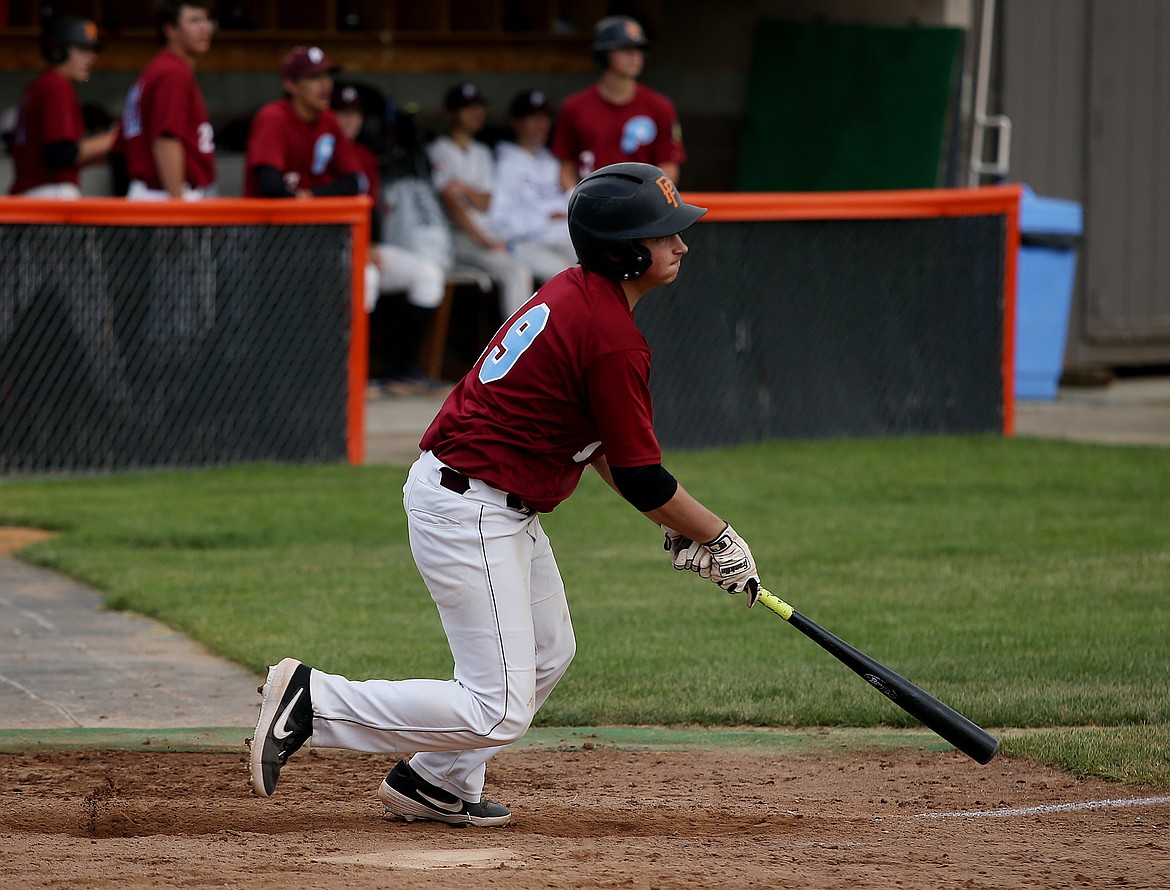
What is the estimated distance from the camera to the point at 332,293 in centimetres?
924

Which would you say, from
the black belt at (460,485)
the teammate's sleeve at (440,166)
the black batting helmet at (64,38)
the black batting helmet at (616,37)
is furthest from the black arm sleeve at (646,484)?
the teammate's sleeve at (440,166)

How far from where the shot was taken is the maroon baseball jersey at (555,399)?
3842 mm

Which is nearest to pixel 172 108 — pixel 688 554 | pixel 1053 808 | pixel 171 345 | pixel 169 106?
pixel 169 106

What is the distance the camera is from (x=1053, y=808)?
14.5ft

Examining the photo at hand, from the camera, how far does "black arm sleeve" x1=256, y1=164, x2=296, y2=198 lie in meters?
9.61

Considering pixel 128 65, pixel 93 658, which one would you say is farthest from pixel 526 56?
pixel 93 658

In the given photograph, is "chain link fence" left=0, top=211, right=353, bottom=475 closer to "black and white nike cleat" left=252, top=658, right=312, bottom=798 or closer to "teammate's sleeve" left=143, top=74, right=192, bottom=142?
"teammate's sleeve" left=143, top=74, right=192, bottom=142

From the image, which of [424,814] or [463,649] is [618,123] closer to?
[424,814]

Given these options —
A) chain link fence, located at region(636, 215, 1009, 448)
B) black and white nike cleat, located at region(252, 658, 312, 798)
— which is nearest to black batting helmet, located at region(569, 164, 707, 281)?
black and white nike cleat, located at region(252, 658, 312, 798)

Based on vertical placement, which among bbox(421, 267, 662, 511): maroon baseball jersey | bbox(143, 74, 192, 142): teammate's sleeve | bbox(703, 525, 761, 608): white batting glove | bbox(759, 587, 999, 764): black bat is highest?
bbox(143, 74, 192, 142): teammate's sleeve

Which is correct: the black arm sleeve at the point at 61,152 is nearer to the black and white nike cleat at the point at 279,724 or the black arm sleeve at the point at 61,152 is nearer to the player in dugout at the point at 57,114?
the player in dugout at the point at 57,114

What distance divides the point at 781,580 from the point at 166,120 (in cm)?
453

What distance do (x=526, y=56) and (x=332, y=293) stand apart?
475cm

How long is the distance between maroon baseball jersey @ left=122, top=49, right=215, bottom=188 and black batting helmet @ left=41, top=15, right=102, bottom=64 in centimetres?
47
